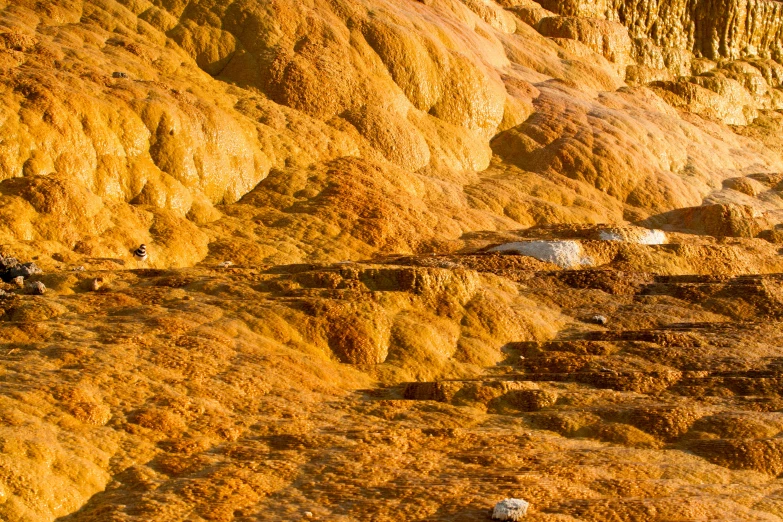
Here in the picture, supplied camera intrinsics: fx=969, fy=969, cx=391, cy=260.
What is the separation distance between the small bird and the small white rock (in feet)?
51.8

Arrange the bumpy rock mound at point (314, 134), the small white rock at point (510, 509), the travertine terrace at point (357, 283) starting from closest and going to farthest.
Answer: the small white rock at point (510, 509)
the travertine terrace at point (357, 283)
the bumpy rock mound at point (314, 134)

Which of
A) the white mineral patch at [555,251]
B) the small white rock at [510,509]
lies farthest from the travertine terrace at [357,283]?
the small white rock at [510,509]

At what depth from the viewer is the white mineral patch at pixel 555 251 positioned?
29391 millimetres

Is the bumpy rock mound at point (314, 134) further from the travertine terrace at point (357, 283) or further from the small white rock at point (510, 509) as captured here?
the small white rock at point (510, 509)

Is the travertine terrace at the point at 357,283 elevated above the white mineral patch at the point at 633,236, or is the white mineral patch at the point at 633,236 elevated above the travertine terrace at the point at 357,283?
the travertine terrace at the point at 357,283

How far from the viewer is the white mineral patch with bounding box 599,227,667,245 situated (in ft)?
108

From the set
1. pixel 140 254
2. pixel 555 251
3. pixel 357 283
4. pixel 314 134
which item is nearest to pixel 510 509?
pixel 357 283

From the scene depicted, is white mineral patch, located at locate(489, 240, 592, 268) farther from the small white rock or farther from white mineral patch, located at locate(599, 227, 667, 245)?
the small white rock

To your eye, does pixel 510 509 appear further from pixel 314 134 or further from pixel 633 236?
pixel 314 134

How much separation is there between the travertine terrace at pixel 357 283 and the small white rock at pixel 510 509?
0.62 meters

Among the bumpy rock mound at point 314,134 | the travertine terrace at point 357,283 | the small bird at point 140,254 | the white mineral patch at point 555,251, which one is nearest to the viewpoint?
the travertine terrace at point 357,283

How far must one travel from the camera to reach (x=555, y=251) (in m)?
29.6

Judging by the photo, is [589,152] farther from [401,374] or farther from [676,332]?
[401,374]

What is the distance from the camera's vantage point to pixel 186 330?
1827cm
